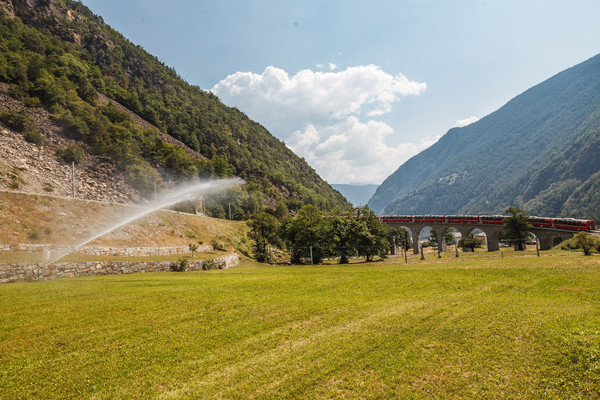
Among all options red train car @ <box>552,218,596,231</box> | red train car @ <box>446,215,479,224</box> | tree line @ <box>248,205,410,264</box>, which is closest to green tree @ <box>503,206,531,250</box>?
red train car @ <box>552,218,596,231</box>

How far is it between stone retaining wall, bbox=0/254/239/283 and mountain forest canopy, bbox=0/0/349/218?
58057 mm

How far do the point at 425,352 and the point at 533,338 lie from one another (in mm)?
3232

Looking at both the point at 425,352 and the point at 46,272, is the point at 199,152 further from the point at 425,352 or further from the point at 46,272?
the point at 425,352

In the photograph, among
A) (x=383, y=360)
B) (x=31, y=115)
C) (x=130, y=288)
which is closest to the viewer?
(x=383, y=360)

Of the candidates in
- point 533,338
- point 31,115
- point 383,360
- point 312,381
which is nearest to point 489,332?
point 533,338

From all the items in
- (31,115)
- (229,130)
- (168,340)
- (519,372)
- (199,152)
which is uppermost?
(229,130)

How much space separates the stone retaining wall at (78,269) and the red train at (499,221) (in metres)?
58.4

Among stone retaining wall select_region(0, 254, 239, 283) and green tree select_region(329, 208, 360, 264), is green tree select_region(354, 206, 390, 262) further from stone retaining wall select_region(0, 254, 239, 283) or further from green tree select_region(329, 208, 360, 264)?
stone retaining wall select_region(0, 254, 239, 283)

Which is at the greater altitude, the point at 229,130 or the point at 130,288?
the point at 229,130

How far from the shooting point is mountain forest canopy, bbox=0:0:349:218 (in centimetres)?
8088

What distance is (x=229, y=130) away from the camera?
189000 mm

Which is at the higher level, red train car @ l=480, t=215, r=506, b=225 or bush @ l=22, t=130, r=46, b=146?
bush @ l=22, t=130, r=46, b=146

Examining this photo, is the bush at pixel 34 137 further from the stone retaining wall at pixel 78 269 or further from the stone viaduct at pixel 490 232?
the stone viaduct at pixel 490 232

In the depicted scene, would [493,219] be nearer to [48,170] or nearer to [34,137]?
[48,170]
